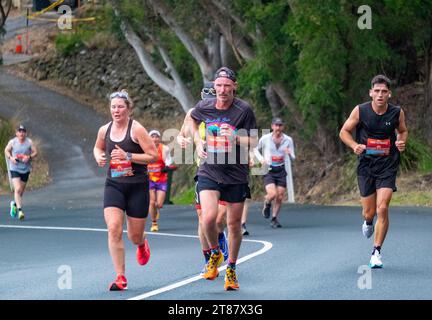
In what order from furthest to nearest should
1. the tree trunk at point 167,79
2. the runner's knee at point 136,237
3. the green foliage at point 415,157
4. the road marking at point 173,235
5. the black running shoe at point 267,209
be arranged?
1. the tree trunk at point 167,79
2. the green foliage at point 415,157
3. the black running shoe at point 267,209
4. the runner's knee at point 136,237
5. the road marking at point 173,235

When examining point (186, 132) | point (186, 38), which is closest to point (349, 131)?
point (186, 132)

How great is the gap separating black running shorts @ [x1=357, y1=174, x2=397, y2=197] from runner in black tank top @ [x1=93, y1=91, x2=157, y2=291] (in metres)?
2.94

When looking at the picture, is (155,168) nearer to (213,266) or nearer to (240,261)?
(240,261)

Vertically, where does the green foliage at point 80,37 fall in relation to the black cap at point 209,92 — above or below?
above

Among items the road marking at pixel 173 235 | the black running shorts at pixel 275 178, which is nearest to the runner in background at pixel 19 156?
the road marking at pixel 173 235

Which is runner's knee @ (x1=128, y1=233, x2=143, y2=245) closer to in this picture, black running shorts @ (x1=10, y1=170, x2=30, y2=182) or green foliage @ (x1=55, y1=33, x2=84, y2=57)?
black running shorts @ (x1=10, y1=170, x2=30, y2=182)

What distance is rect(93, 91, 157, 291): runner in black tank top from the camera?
12.4 m

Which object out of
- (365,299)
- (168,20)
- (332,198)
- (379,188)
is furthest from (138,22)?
(365,299)

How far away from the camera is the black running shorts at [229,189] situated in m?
12.3

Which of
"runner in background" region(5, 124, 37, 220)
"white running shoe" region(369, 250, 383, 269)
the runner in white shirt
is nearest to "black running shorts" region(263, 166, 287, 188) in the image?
the runner in white shirt

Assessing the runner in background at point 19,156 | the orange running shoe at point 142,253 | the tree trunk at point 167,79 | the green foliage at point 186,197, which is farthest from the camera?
the tree trunk at point 167,79

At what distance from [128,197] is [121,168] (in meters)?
0.32

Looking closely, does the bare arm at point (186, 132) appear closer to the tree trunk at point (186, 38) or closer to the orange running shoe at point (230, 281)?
the orange running shoe at point (230, 281)

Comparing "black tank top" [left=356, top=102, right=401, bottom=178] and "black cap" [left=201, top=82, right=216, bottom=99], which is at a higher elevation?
"black cap" [left=201, top=82, right=216, bottom=99]
